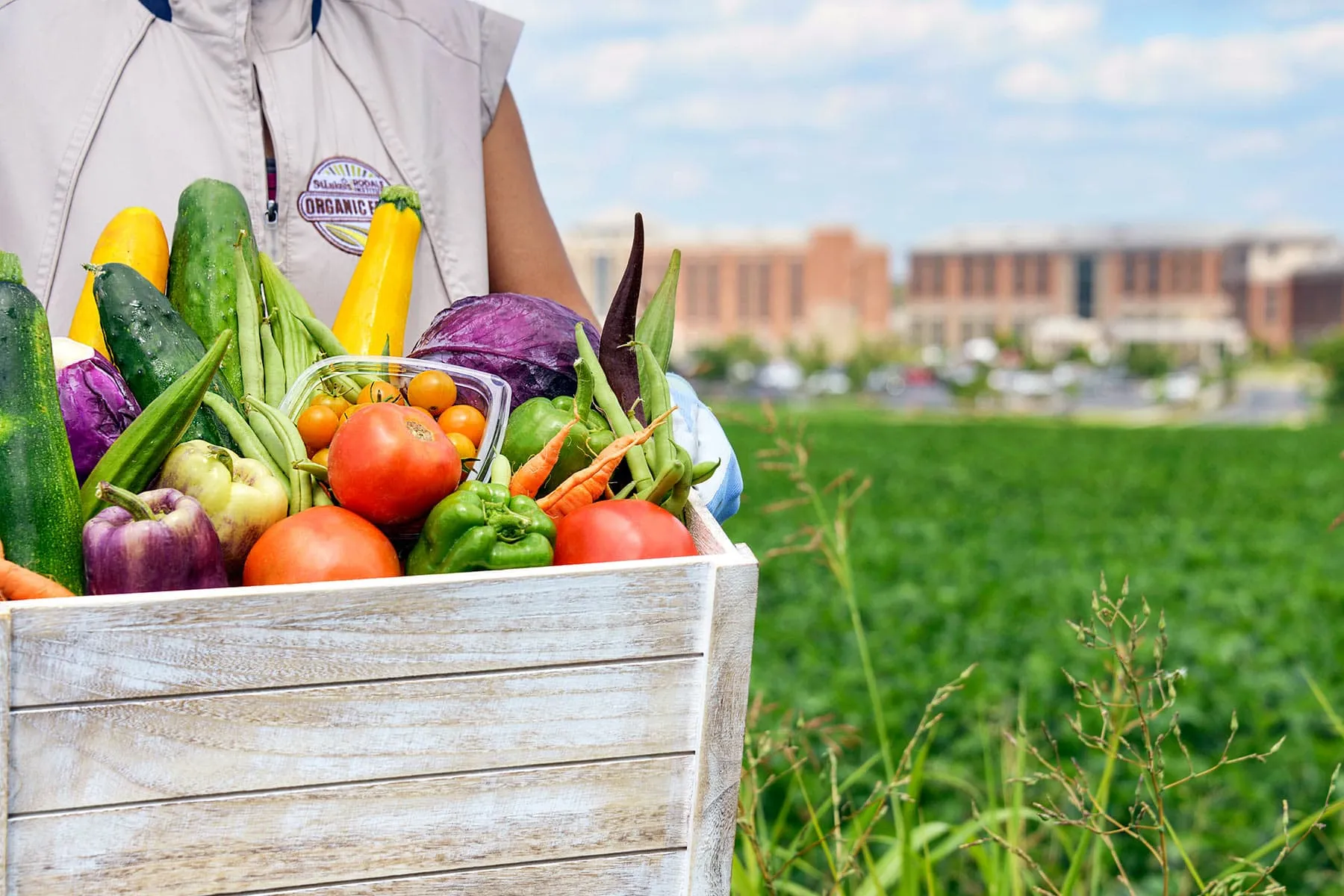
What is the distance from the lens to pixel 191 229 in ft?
5.51

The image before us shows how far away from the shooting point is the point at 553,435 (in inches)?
56.6

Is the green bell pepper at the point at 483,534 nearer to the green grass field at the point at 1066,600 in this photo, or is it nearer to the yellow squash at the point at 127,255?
the yellow squash at the point at 127,255

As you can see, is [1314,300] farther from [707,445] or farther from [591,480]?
[591,480]

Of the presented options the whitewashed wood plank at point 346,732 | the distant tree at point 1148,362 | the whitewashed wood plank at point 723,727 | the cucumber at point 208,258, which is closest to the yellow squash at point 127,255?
the cucumber at point 208,258

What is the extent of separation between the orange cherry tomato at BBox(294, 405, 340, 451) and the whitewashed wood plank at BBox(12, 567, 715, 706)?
1.20 ft

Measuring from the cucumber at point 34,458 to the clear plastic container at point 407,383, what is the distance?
0.86 ft

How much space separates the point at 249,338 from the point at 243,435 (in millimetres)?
225

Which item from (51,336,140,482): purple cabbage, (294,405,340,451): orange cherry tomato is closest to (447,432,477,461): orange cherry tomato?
(294,405,340,451): orange cherry tomato

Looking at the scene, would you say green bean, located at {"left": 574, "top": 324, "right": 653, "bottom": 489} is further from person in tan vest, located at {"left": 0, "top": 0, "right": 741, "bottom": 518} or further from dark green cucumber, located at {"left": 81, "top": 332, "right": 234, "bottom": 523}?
dark green cucumber, located at {"left": 81, "top": 332, "right": 234, "bottom": 523}

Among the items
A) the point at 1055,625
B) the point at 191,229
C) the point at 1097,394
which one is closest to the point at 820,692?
the point at 1055,625

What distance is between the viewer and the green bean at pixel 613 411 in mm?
1372

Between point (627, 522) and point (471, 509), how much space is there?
15cm

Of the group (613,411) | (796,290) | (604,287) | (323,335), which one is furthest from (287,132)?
(796,290)

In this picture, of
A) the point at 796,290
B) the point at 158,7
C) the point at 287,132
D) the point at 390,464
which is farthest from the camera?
the point at 796,290
